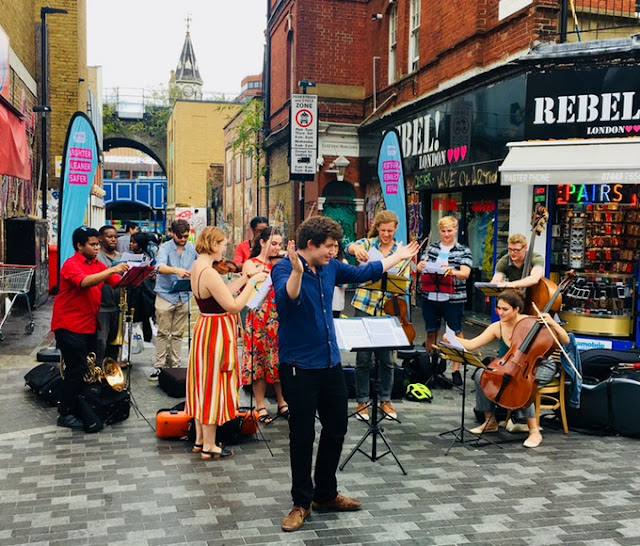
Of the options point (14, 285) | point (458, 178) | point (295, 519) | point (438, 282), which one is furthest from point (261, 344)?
point (458, 178)

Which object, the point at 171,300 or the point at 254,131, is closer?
the point at 171,300

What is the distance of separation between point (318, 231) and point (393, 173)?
7.54m

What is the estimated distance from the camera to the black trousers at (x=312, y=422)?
15.5 feet

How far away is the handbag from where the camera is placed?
8.46m

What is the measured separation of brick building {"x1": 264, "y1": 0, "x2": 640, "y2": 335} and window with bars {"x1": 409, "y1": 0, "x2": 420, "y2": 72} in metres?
0.03

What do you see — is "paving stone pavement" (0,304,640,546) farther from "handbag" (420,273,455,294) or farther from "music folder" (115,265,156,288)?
"handbag" (420,273,455,294)

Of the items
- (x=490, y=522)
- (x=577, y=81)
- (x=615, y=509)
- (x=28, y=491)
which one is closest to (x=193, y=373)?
(x=28, y=491)

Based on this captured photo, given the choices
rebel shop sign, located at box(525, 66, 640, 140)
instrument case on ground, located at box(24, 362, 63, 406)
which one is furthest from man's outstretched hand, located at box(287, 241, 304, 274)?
rebel shop sign, located at box(525, 66, 640, 140)

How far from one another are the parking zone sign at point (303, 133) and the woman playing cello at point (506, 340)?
1210 centimetres

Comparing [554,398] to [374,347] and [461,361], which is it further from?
[374,347]

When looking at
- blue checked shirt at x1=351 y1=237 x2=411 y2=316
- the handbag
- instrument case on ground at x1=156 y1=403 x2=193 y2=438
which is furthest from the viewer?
the handbag

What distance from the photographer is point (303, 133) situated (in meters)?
18.7

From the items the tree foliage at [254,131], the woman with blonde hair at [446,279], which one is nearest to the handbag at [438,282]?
the woman with blonde hair at [446,279]

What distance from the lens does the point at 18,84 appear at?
15820 millimetres
